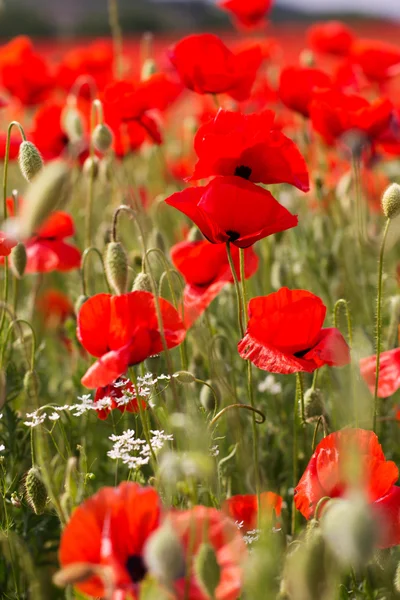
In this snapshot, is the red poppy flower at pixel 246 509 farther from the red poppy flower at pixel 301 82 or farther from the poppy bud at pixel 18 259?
the red poppy flower at pixel 301 82

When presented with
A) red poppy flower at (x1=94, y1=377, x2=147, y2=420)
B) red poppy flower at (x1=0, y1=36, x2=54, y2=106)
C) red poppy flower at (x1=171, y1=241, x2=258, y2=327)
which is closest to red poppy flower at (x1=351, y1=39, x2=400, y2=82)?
red poppy flower at (x1=0, y1=36, x2=54, y2=106)

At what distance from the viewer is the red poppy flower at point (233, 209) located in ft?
4.51

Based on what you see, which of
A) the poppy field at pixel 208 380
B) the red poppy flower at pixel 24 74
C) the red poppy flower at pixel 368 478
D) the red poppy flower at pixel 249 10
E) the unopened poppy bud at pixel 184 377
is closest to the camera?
the poppy field at pixel 208 380

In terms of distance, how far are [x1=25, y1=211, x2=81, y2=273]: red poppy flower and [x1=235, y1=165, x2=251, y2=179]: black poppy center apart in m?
0.59

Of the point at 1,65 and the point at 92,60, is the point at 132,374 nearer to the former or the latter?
the point at 1,65

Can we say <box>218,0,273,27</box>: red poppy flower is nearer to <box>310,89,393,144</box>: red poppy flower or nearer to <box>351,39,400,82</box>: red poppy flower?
<box>351,39,400,82</box>: red poppy flower

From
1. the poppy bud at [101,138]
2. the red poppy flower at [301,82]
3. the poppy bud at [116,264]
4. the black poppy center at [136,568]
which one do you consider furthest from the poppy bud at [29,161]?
the red poppy flower at [301,82]

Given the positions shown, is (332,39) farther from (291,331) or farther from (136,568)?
(136,568)

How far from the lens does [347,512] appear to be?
2.63ft

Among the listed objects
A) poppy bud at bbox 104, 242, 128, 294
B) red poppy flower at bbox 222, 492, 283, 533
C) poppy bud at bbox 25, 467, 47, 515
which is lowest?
red poppy flower at bbox 222, 492, 283, 533

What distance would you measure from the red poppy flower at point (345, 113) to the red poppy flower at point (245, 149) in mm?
592

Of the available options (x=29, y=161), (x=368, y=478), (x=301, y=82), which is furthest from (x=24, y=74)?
(x=368, y=478)

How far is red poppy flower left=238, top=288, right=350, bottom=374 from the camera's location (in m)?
1.35

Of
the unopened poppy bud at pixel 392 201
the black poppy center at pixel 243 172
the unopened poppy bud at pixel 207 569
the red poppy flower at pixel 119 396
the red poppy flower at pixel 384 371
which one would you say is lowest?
the red poppy flower at pixel 384 371
